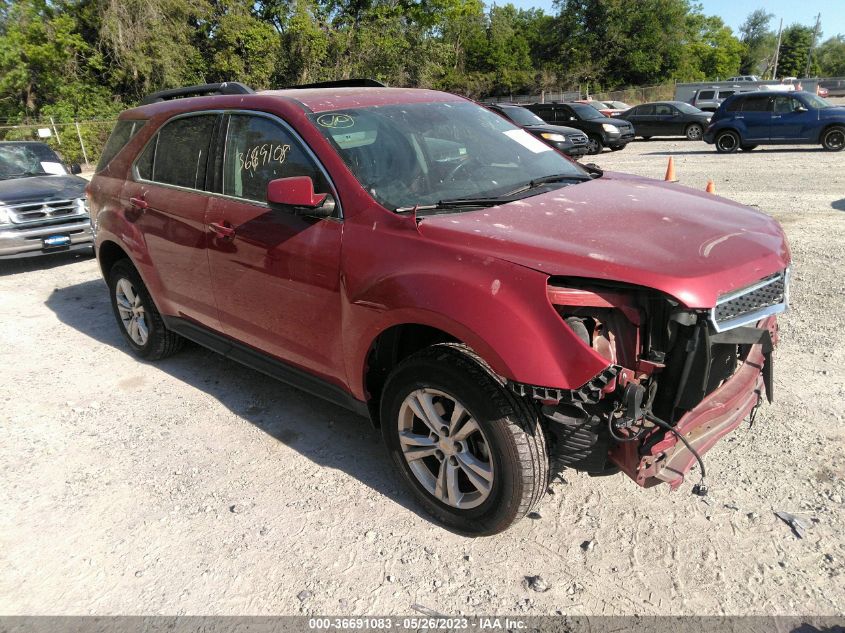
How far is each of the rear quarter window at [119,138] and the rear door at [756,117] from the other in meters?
17.2

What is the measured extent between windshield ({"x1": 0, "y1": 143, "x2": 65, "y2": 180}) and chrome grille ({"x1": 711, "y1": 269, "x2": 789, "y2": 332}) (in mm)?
10305

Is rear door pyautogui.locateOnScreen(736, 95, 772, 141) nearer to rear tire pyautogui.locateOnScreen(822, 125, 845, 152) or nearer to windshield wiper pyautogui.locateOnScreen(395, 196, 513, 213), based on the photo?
rear tire pyautogui.locateOnScreen(822, 125, 845, 152)

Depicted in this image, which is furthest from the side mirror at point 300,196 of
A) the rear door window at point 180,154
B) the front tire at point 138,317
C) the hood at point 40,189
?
the hood at point 40,189

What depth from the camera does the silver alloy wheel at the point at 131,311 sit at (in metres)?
5.02

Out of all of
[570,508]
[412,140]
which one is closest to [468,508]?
[570,508]

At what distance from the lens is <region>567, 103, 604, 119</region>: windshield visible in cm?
2128

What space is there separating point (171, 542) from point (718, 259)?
2.75 metres

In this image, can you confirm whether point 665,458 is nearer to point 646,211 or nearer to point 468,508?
point 468,508

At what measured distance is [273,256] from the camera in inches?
134

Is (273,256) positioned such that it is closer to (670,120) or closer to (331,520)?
(331,520)

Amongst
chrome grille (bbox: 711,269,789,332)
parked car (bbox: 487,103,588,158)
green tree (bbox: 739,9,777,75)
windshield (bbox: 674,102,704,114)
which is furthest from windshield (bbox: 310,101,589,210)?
green tree (bbox: 739,9,777,75)

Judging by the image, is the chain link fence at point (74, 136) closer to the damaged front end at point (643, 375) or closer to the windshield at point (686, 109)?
the windshield at point (686, 109)

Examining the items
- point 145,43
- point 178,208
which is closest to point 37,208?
point 178,208

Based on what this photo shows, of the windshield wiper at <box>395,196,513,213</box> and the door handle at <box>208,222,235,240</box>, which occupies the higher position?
the windshield wiper at <box>395,196,513,213</box>
